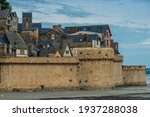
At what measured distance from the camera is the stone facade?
50.7m

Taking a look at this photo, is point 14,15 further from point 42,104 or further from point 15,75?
point 42,104

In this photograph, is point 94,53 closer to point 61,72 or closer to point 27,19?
point 61,72

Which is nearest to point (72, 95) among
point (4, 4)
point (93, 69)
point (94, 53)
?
point (93, 69)

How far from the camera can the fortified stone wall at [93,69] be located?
53.6 metres

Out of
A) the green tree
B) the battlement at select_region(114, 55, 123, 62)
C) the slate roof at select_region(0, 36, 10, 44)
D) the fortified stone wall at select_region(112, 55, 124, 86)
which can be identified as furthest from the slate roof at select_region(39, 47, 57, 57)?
the green tree

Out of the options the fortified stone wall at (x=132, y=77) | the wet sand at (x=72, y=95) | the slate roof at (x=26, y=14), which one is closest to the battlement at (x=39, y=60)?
the wet sand at (x=72, y=95)

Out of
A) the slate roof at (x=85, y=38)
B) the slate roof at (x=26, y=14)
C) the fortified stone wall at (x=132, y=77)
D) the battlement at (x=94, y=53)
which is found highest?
the slate roof at (x=26, y=14)

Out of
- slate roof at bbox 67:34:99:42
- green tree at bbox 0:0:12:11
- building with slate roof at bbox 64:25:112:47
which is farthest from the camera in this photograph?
building with slate roof at bbox 64:25:112:47

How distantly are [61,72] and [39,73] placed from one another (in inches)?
104

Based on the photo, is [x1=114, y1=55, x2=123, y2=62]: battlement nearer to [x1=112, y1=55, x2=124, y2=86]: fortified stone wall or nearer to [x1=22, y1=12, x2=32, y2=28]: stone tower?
[x1=112, y1=55, x2=124, y2=86]: fortified stone wall

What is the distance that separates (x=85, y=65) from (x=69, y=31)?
120 feet

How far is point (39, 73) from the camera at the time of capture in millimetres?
52000

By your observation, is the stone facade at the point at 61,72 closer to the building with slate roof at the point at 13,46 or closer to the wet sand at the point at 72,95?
the wet sand at the point at 72,95

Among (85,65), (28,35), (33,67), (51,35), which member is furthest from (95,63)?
(51,35)
